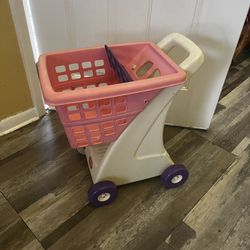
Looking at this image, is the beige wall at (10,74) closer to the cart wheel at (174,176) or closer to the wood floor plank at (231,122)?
the cart wheel at (174,176)

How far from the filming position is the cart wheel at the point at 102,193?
871 millimetres

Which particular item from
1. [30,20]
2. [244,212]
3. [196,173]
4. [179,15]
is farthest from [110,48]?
[244,212]

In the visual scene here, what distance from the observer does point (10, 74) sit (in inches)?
42.6

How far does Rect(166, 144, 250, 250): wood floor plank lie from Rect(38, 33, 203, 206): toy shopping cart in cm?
14

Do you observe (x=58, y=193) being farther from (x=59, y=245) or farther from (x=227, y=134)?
(x=227, y=134)

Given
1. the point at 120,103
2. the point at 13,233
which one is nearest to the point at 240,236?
the point at 120,103

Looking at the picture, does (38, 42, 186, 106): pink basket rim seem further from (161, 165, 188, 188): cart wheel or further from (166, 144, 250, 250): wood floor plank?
(166, 144, 250, 250): wood floor plank

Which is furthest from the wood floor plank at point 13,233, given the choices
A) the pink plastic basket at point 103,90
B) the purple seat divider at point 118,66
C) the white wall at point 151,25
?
the white wall at point 151,25

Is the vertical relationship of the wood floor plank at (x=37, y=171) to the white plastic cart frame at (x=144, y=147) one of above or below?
below

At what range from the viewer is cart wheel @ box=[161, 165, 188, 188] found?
94 centimetres

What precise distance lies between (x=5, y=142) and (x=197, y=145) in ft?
2.86

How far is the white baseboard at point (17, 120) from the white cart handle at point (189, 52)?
28.8 inches

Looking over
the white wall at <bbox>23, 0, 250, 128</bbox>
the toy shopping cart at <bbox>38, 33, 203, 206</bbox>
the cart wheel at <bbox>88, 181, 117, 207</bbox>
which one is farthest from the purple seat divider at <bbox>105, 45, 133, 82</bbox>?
the cart wheel at <bbox>88, 181, 117, 207</bbox>

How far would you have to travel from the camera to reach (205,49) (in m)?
1.00
